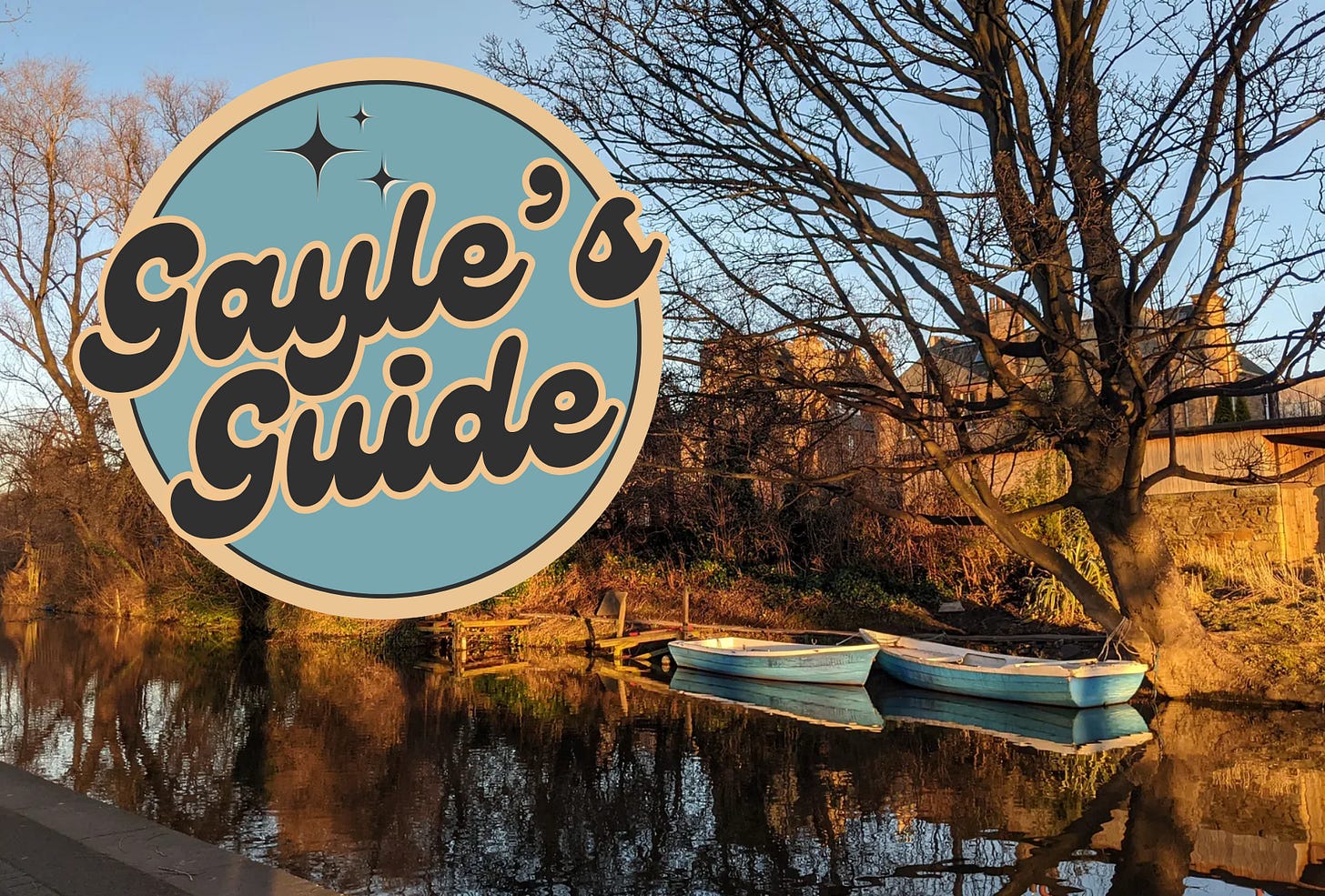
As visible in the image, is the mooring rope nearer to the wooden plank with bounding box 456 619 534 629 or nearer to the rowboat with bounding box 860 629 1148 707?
the rowboat with bounding box 860 629 1148 707

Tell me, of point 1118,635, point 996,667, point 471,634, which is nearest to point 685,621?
point 471,634

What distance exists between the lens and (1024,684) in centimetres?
1464

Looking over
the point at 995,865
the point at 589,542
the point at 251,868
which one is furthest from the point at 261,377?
the point at 589,542

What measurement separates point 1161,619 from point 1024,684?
2.00m

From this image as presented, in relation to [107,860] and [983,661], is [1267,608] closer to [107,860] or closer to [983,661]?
[983,661]

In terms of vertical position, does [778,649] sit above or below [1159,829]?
above

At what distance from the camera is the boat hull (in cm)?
1382

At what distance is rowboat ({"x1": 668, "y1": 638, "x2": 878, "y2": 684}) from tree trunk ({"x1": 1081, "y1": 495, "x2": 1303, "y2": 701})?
4.06 meters

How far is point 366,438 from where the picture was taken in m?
5.26

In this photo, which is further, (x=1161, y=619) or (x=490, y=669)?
(x=490, y=669)

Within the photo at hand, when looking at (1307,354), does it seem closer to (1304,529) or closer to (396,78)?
(396,78)

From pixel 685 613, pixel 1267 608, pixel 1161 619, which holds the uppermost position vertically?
pixel 1267 608

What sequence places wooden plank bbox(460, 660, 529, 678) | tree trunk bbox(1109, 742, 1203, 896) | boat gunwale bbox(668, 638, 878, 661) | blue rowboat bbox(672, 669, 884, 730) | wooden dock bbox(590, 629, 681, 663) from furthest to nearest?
wooden dock bbox(590, 629, 681, 663)
wooden plank bbox(460, 660, 529, 678)
boat gunwale bbox(668, 638, 878, 661)
blue rowboat bbox(672, 669, 884, 730)
tree trunk bbox(1109, 742, 1203, 896)

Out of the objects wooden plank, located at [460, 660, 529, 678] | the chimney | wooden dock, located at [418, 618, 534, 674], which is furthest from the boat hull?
wooden dock, located at [418, 618, 534, 674]
